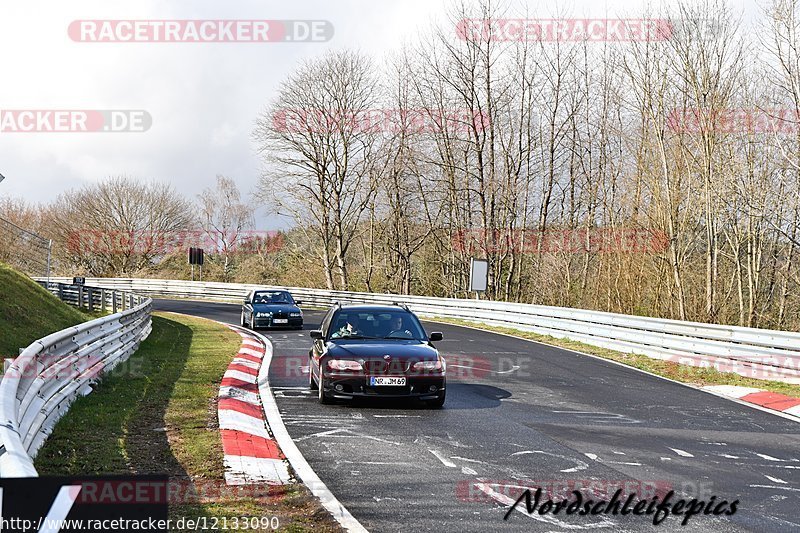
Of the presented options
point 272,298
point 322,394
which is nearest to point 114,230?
point 272,298

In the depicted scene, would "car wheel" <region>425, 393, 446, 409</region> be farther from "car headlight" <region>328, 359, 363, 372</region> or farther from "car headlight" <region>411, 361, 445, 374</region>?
"car headlight" <region>328, 359, 363, 372</region>

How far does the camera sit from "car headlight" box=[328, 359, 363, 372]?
10.7 m

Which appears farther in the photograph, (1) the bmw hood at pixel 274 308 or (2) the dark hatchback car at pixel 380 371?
(1) the bmw hood at pixel 274 308

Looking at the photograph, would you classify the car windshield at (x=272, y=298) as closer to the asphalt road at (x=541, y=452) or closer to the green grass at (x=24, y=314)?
the green grass at (x=24, y=314)

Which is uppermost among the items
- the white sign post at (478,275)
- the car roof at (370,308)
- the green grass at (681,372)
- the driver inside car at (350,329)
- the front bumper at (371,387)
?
the white sign post at (478,275)

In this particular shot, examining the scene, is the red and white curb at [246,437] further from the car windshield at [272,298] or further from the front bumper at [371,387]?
the car windshield at [272,298]

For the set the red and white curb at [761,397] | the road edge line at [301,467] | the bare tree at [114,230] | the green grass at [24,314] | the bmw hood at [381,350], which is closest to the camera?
the road edge line at [301,467]

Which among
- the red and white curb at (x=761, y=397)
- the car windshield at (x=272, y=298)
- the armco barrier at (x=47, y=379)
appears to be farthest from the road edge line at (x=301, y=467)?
the car windshield at (x=272, y=298)

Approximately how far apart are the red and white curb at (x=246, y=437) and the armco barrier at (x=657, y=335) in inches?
360

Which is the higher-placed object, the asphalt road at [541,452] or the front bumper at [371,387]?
the front bumper at [371,387]

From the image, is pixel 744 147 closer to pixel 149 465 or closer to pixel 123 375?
pixel 123 375

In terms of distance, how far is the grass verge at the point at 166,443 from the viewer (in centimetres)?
564

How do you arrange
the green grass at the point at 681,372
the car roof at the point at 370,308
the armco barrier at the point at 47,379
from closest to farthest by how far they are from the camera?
the armco barrier at the point at 47,379 < the car roof at the point at 370,308 < the green grass at the point at 681,372

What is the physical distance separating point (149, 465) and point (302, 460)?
1.36 meters
